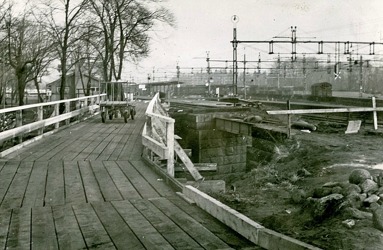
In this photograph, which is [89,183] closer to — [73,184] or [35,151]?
[73,184]

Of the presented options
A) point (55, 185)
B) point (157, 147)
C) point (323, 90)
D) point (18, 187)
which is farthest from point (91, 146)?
point (323, 90)

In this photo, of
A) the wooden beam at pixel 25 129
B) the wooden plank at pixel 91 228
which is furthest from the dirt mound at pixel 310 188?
the wooden beam at pixel 25 129

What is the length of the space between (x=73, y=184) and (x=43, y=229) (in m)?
2.01

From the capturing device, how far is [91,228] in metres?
4.40

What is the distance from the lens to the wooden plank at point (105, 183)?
18.8 feet

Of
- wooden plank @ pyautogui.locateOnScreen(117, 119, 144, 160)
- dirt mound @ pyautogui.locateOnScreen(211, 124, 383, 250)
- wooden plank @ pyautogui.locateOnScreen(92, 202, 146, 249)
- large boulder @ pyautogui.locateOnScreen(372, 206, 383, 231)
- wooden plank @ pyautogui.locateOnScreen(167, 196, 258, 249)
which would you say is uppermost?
wooden plank @ pyautogui.locateOnScreen(117, 119, 144, 160)

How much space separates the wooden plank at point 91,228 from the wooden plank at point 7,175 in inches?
44.4

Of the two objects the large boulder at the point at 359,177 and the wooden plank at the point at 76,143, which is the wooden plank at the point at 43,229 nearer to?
the wooden plank at the point at 76,143

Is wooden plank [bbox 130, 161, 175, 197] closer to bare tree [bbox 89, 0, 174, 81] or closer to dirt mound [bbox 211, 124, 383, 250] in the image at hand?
dirt mound [bbox 211, 124, 383, 250]

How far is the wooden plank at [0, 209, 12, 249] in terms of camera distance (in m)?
4.02

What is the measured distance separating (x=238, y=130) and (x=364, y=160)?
8.57 metres

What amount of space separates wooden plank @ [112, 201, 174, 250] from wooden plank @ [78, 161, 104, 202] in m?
0.37

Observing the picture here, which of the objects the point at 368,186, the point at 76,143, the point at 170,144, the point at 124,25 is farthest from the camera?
the point at 124,25

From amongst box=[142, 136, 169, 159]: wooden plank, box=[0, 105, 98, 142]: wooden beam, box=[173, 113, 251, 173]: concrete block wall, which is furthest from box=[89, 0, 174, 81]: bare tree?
box=[142, 136, 169, 159]: wooden plank
